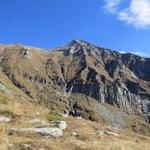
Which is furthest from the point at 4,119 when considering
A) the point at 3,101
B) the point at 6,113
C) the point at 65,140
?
the point at 3,101

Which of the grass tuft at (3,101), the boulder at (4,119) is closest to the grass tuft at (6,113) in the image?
the boulder at (4,119)

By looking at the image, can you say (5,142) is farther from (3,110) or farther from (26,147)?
(3,110)

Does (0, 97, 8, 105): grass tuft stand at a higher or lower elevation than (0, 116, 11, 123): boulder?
higher

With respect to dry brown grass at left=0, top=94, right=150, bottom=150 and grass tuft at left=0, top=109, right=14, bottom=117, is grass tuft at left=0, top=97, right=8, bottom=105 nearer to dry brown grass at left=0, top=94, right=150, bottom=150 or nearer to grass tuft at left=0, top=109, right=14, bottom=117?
dry brown grass at left=0, top=94, right=150, bottom=150

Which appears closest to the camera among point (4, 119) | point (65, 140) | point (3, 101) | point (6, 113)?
point (65, 140)

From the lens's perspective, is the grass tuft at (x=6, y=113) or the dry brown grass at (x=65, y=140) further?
the grass tuft at (x=6, y=113)

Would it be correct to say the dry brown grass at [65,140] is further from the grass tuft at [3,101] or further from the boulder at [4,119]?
the grass tuft at [3,101]

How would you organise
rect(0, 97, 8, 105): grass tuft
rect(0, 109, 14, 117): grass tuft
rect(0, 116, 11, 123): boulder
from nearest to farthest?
rect(0, 116, 11, 123): boulder, rect(0, 109, 14, 117): grass tuft, rect(0, 97, 8, 105): grass tuft

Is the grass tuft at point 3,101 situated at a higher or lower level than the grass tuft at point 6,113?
higher

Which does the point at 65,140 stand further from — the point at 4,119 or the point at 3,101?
the point at 3,101

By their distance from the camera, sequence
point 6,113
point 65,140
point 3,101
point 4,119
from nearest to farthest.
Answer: point 65,140, point 4,119, point 6,113, point 3,101

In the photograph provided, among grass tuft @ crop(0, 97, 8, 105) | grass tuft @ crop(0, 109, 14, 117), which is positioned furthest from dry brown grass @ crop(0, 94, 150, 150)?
grass tuft @ crop(0, 97, 8, 105)

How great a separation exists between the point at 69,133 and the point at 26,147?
189 inches

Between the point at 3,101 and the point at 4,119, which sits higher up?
the point at 3,101
